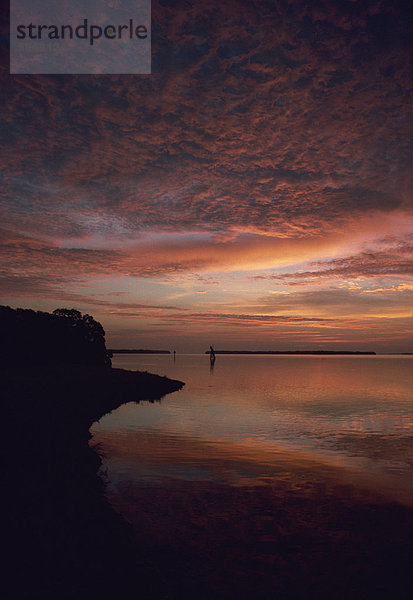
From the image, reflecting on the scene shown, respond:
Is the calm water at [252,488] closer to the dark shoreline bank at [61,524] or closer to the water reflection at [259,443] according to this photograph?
the water reflection at [259,443]

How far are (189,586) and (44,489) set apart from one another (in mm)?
7751

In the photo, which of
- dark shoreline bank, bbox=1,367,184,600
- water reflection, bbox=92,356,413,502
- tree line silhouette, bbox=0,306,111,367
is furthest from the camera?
tree line silhouette, bbox=0,306,111,367

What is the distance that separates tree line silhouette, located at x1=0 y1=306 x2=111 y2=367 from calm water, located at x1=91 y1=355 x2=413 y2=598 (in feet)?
106

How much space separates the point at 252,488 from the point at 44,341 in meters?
60.4

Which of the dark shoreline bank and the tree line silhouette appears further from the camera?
the tree line silhouette

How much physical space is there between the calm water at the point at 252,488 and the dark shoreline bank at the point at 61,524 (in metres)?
1.02

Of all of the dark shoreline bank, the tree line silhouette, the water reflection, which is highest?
the tree line silhouette

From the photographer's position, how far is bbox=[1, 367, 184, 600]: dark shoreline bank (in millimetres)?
10094

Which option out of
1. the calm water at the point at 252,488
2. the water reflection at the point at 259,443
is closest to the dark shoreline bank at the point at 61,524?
the calm water at the point at 252,488

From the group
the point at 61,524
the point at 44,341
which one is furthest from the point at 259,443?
the point at 44,341

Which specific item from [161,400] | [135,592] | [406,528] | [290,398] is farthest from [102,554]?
[290,398]

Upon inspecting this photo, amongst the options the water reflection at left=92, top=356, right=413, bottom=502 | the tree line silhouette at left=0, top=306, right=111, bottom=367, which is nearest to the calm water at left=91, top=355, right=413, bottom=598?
the water reflection at left=92, top=356, right=413, bottom=502

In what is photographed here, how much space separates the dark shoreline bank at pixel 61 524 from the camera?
10094 millimetres

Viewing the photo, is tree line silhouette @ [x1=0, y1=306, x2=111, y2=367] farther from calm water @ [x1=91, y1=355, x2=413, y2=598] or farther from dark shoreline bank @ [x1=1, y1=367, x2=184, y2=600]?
dark shoreline bank @ [x1=1, y1=367, x2=184, y2=600]
